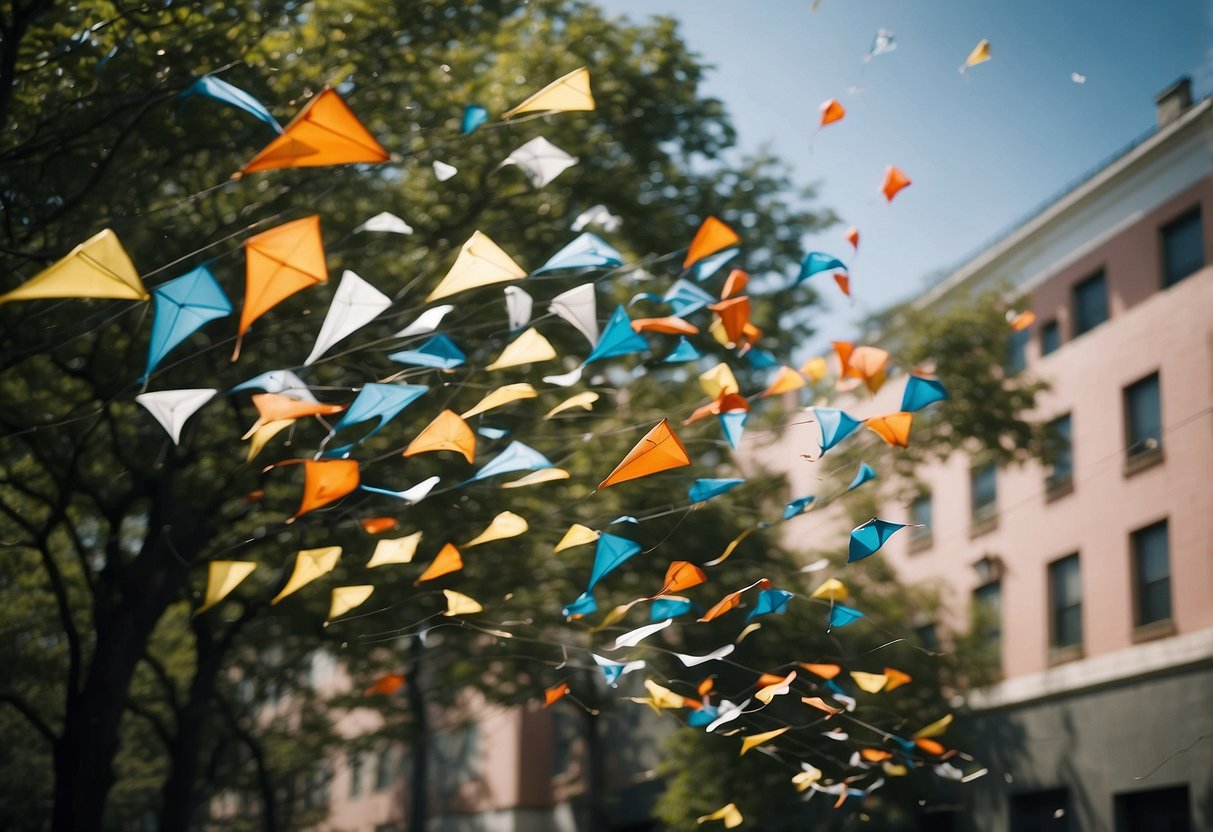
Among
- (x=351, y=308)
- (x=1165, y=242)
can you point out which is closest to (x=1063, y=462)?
(x=1165, y=242)

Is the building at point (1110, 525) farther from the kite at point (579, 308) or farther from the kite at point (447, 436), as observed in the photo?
the kite at point (447, 436)

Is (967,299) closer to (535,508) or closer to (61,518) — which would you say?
(535,508)

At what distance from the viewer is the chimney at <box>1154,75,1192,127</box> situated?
2039cm

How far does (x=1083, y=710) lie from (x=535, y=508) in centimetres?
973

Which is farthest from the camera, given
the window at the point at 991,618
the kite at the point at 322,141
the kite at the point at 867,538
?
the window at the point at 991,618

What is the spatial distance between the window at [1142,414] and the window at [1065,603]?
2210 millimetres

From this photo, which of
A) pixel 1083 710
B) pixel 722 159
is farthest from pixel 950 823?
pixel 722 159

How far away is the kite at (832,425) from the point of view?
7473mm

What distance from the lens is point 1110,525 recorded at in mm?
19359

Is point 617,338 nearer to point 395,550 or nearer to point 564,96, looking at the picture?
point 564,96

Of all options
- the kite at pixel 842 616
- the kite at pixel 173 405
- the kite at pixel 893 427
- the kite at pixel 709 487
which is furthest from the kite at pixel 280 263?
the kite at pixel 842 616

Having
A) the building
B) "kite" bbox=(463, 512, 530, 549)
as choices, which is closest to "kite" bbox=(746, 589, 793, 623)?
"kite" bbox=(463, 512, 530, 549)

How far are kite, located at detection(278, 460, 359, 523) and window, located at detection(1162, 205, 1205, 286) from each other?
15118 mm

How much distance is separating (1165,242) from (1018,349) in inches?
148
